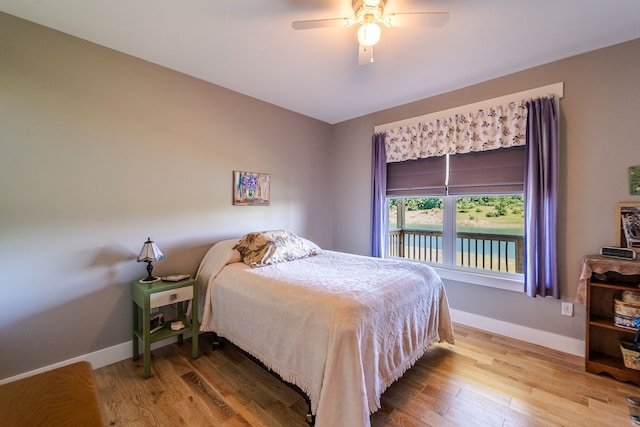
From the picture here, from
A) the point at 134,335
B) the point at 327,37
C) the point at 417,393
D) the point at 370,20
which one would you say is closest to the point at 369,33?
the point at 370,20

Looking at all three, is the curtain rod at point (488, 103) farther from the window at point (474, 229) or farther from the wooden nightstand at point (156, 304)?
the wooden nightstand at point (156, 304)

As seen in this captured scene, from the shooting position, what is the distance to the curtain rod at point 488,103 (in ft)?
7.85

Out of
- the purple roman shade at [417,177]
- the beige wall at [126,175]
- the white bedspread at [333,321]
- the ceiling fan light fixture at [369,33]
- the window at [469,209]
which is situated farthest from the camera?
the purple roman shade at [417,177]

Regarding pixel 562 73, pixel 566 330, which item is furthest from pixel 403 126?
pixel 566 330

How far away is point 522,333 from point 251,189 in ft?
10.7

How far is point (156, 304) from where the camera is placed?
2.10 m

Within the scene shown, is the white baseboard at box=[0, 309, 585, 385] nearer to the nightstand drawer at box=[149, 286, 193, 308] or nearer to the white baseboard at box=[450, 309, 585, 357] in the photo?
the white baseboard at box=[450, 309, 585, 357]

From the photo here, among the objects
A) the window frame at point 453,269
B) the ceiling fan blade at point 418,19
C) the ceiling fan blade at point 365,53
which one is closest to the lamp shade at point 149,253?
the ceiling fan blade at point 365,53

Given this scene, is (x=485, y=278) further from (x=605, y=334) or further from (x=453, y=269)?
(x=605, y=334)

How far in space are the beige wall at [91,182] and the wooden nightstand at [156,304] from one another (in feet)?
0.44

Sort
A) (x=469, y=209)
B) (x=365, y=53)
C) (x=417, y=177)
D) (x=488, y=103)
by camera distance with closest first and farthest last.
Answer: (x=365, y=53), (x=488, y=103), (x=469, y=209), (x=417, y=177)

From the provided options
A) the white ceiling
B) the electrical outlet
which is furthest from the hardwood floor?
the white ceiling

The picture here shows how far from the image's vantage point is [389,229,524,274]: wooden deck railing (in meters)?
2.96

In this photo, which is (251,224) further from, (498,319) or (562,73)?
(562,73)
